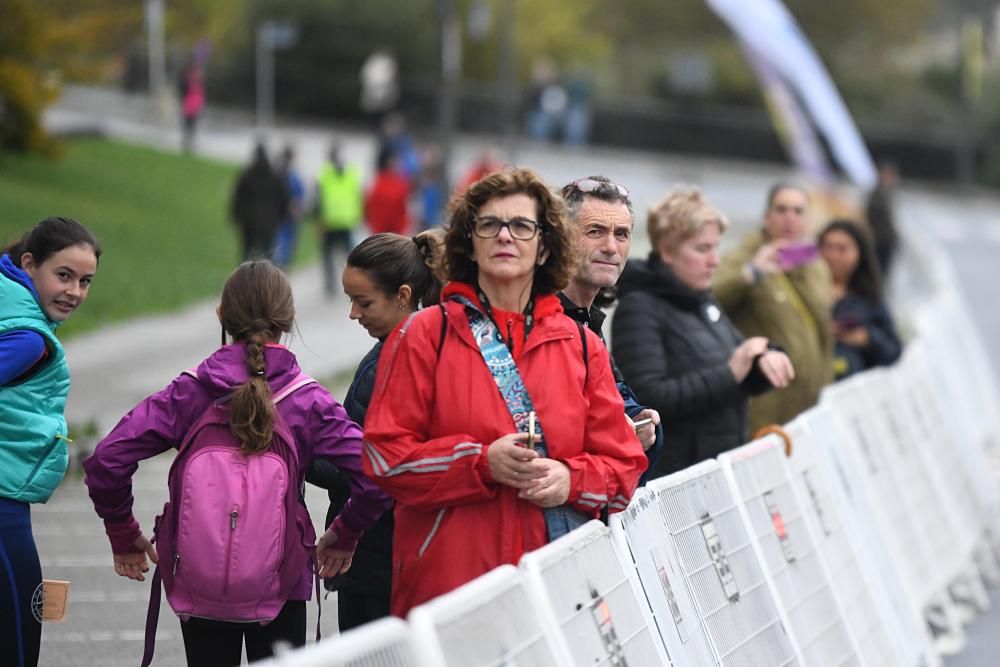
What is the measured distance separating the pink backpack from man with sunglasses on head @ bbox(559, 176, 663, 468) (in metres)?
1.04

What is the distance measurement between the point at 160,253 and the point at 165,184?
10056 millimetres

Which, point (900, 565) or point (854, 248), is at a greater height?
point (854, 248)

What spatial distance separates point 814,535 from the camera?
7277mm

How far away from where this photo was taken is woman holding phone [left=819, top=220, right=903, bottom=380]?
35.3 feet

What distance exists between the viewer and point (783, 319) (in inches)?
343

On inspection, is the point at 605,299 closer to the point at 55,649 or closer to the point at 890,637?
the point at 890,637

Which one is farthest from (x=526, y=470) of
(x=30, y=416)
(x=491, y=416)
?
(x=30, y=416)

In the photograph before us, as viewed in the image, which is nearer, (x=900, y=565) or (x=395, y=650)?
(x=395, y=650)

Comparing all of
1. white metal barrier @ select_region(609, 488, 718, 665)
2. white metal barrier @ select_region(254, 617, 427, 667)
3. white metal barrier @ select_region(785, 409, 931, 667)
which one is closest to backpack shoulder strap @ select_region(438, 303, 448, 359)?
white metal barrier @ select_region(609, 488, 718, 665)

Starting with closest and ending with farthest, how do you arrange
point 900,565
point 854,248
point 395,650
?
point 395,650, point 900,565, point 854,248

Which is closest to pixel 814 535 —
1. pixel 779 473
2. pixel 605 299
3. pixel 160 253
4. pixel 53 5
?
pixel 779 473

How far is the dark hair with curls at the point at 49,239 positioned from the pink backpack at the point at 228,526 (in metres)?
0.71

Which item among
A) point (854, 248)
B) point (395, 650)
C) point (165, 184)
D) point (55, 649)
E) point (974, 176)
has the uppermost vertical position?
point (974, 176)

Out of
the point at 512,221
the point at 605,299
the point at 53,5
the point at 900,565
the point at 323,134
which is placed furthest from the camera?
the point at 323,134
